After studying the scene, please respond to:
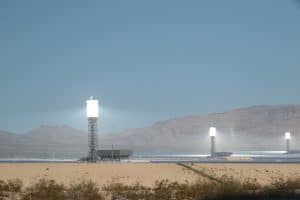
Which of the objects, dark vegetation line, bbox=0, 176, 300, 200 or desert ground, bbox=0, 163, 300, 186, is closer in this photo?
dark vegetation line, bbox=0, 176, 300, 200

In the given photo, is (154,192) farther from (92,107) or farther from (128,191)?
(92,107)

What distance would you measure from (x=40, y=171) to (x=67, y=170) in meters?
1.67

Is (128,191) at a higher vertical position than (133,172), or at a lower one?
lower

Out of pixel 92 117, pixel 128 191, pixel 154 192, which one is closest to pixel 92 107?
pixel 92 117

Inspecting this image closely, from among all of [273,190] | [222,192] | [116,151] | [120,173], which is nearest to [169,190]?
[222,192]

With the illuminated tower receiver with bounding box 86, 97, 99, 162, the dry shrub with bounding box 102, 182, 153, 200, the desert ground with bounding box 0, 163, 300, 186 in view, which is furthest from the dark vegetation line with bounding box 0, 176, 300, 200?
the illuminated tower receiver with bounding box 86, 97, 99, 162

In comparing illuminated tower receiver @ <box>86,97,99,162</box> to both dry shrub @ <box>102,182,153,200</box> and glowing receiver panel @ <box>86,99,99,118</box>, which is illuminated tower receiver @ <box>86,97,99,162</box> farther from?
dry shrub @ <box>102,182,153,200</box>

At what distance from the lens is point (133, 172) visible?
3753 centimetres

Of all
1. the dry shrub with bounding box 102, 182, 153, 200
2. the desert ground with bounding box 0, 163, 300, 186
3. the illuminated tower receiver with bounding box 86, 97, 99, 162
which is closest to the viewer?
the dry shrub with bounding box 102, 182, 153, 200

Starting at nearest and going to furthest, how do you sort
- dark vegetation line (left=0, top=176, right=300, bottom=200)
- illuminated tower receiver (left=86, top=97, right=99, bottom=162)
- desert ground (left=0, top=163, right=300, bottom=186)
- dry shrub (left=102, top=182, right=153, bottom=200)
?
1. dark vegetation line (left=0, top=176, right=300, bottom=200)
2. dry shrub (left=102, top=182, right=153, bottom=200)
3. desert ground (left=0, top=163, right=300, bottom=186)
4. illuminated tower receiver (left=86, top=97, right=99, bottom=162)

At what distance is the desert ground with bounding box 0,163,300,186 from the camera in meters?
34.7

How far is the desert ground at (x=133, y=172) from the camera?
34.7 m

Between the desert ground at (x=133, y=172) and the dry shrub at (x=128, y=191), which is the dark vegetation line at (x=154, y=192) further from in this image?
the desert ground at (x=133, y=172)

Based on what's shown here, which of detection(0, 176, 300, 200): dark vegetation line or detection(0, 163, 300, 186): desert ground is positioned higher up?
detection(0, 163, 300, 186): desert ground
